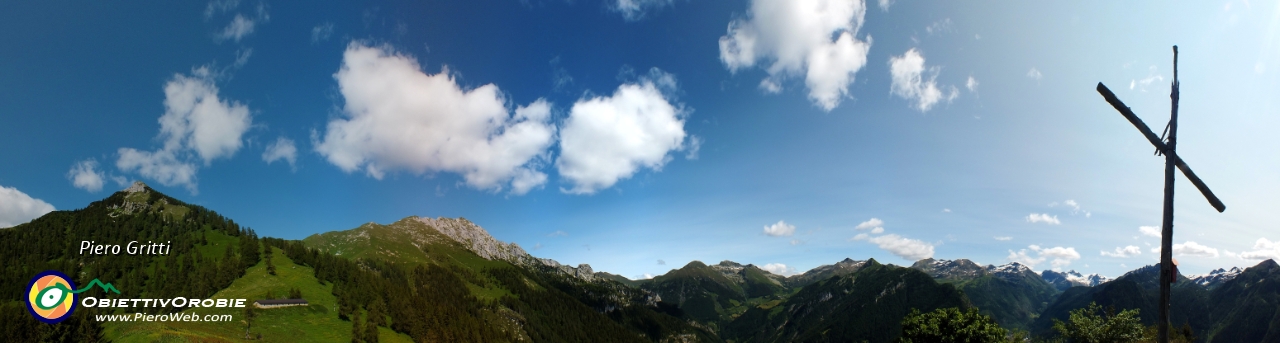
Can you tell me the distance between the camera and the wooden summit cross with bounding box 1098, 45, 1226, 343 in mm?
12945

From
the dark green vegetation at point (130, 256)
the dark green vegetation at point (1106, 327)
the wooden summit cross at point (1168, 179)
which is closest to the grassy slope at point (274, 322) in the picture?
the dark green vegetation at point (130, 256)

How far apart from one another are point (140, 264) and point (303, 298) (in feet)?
221

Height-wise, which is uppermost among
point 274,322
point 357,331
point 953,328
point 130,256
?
point 130,256

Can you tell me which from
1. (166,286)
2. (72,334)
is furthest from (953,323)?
(166,286)

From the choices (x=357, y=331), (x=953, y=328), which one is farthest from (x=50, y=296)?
(x=953, y=328)

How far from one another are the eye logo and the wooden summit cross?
80.7 m

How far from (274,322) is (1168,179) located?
134 m

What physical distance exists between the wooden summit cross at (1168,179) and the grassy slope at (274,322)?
304 feet

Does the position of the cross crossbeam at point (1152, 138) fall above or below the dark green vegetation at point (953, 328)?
above

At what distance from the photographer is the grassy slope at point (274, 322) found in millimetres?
63959

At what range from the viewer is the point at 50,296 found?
46.4 m

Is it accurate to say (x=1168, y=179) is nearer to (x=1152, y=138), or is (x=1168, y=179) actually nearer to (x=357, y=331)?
(x=1152, y=138)

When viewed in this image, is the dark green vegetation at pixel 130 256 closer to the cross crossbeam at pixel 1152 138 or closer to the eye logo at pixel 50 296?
the eye logo at pixel 50 296

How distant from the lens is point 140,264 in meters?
134
